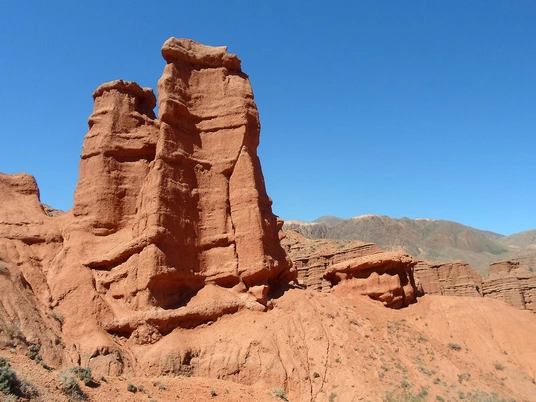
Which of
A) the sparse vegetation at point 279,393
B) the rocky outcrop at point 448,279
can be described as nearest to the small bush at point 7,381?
the sparse vegetation at point 279,393

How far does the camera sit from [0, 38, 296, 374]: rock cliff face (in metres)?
22.1

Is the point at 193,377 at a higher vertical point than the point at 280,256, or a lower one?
lower

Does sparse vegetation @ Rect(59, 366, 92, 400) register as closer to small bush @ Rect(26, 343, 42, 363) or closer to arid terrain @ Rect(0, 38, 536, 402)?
arid terrain @ Rect(0, 38, 536, 402)

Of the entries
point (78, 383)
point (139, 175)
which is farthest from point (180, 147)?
point (78, 383)

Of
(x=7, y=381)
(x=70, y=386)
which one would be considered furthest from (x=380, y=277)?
(x=7, y=381)

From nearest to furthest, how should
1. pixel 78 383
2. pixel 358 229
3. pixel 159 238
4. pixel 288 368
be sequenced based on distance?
pixel 78 383
pixel 288 368
pixel 159 238
pixel 358 229

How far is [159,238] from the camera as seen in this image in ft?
76.2

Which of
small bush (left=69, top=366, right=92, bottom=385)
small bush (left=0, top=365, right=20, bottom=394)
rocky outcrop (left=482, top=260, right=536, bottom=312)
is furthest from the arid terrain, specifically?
rocky outcrop (left=482, top=260, right=536, bottom=312)

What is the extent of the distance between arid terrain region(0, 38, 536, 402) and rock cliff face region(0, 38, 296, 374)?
8 centimetres

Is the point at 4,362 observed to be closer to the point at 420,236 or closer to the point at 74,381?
the point at 74,381

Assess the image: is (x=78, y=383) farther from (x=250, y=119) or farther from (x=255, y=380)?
(x=250, y=119)

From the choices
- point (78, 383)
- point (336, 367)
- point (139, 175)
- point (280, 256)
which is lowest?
point (336, 367)

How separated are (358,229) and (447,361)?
124196 mm

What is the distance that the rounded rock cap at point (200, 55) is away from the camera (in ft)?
91.3
